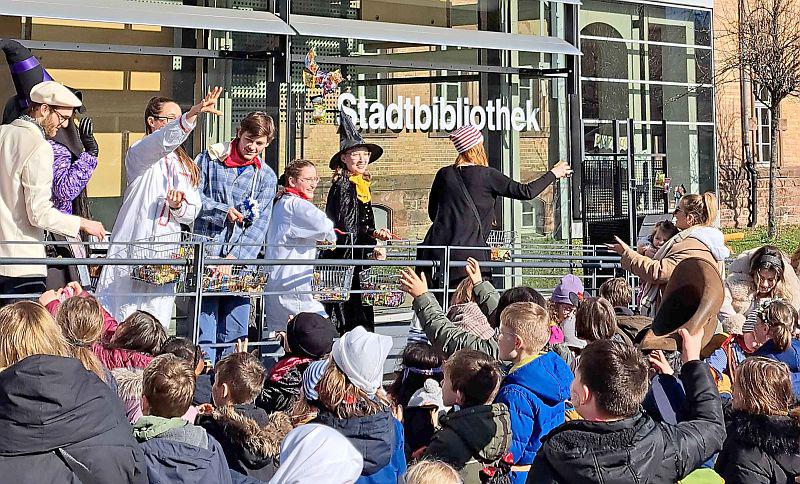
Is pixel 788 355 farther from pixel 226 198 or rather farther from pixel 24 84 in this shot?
pixel 24 84

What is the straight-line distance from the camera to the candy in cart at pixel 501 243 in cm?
966

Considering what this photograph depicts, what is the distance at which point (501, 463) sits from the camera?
4.87 m

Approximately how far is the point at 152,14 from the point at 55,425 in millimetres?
7998

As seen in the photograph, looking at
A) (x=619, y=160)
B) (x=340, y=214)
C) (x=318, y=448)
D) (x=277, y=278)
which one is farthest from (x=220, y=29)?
(x=318, y=448)

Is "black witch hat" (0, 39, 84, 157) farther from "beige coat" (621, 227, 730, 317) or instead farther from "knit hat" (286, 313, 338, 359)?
"beige coat" (621, 227, 730, 317)

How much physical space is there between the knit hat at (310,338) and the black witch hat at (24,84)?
274 centimetres

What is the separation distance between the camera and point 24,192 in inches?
277

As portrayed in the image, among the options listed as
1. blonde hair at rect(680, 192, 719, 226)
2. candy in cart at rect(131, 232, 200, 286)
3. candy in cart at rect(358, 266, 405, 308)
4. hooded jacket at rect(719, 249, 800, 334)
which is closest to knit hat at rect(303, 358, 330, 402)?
candy in cart at rect(131, 232, 200, 286)

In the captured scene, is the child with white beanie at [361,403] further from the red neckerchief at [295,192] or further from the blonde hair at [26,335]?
the red neckerchief at [295,192]

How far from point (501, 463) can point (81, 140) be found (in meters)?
4.82

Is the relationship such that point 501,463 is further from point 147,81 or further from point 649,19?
point 649,19

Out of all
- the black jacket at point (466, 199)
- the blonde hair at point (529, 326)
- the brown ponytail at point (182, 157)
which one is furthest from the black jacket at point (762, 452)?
the brown ponytail at point (182, 157)

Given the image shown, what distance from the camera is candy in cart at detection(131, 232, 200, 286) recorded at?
7.49 m

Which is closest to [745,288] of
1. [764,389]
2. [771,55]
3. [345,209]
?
[345,209]
